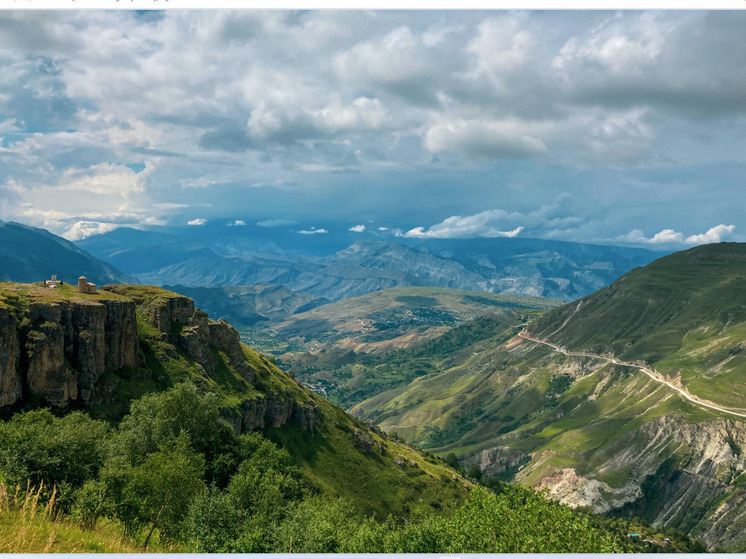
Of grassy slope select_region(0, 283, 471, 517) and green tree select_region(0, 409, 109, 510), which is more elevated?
green tree select_region(0, 409, 109, 510)

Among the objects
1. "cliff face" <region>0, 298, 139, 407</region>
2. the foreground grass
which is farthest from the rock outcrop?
the foreground grass

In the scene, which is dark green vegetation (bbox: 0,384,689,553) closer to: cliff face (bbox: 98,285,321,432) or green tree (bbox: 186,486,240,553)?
green tree (bbox: 186,486,240,553)

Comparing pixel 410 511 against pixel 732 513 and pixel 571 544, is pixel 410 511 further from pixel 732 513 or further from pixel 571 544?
pixel 732 513

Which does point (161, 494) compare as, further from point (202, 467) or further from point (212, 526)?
point (202, 467)

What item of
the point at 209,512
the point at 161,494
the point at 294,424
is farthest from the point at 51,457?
the point at 294,424

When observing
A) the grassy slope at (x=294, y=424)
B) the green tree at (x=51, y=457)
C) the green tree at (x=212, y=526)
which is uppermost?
the green tree at (x=51, y=457)

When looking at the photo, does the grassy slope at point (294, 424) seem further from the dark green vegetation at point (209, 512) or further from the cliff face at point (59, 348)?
the dark green vegetation at point (209, 512)

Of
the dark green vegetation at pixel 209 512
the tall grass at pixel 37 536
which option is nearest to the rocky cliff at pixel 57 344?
the dark green vegetation at pixel 209 512

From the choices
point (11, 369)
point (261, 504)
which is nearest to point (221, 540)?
point (261, 504)
